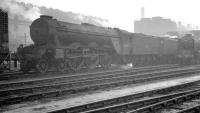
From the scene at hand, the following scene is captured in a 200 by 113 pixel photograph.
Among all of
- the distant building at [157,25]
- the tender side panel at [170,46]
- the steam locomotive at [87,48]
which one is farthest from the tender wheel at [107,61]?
the distant building at [157,25]

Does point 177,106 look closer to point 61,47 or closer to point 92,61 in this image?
point 61,47

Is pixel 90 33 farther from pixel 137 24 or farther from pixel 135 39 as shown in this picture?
pixel 137 24

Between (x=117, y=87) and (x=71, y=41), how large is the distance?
6704mm

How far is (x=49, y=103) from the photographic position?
21.3 feet

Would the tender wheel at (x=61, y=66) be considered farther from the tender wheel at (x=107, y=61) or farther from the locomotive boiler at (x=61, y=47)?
the tender wheel at (x=107, y=61)

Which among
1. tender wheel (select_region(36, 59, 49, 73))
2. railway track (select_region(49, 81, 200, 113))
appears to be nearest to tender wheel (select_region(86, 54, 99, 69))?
tender wheel (select_region(36, 59, 49, 73))

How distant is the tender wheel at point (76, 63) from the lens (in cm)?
1484

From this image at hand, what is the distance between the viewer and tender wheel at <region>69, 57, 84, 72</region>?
14.8m

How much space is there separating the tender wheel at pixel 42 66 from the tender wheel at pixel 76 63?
166 cm

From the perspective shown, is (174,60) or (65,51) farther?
(174,60)

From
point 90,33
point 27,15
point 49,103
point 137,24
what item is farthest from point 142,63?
point 137,24

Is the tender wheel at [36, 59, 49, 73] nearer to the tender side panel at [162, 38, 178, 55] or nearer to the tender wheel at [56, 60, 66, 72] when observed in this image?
the tender wheel at [56, 60, 66, 72]

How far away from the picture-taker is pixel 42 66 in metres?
13.5

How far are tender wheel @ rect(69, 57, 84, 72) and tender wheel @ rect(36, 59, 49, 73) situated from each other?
1.66 metres
